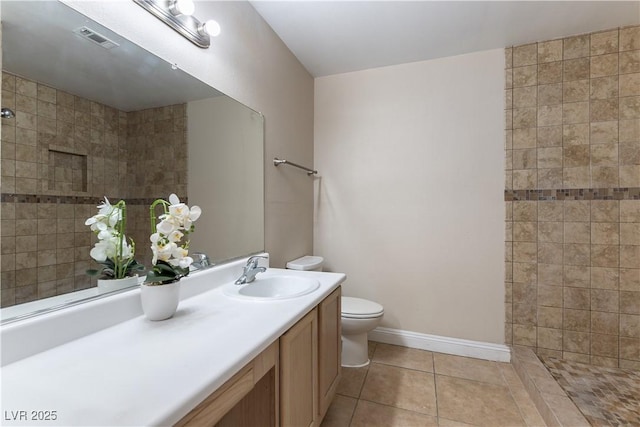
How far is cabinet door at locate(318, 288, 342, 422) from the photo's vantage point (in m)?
1.31

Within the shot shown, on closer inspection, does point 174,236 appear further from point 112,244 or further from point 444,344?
point 444,344

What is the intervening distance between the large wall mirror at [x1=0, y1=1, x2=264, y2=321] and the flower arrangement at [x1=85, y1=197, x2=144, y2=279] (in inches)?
0.9

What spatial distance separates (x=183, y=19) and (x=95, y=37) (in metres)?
0.41

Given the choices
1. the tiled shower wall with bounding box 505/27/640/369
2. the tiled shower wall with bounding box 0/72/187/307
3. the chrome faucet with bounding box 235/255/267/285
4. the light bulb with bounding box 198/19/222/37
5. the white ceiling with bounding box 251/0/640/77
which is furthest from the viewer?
the tiled shower wall with bounding box 505/27/640/369

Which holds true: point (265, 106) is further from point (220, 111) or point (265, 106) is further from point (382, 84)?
point (382, 84)

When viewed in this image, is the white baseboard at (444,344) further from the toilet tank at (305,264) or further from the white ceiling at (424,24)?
the white ceiling at (424,24)

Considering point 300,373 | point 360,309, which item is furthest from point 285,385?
point 360,309

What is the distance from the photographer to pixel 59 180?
86 centimetres

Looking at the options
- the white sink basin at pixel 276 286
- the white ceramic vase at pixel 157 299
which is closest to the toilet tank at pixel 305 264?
the white sink basin at pixel 276 286

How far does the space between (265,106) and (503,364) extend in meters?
2.51

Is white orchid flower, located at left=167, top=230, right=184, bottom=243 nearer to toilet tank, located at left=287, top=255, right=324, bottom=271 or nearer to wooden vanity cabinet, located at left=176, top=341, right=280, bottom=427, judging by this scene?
wooden vanity cabinet, located at left=176, top=341, right=280, bottom=427

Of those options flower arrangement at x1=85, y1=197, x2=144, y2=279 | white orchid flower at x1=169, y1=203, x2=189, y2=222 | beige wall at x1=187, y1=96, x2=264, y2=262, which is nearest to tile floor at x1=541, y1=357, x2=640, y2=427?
beige wall at x1=187, y1=96, x2=264, y2=262

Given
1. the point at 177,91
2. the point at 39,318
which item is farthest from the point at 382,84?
the point at 39,318

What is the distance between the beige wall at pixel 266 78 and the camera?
1117 millimetres
